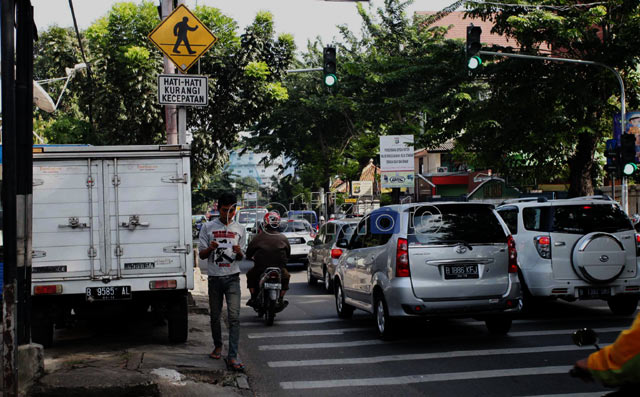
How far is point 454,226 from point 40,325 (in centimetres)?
559

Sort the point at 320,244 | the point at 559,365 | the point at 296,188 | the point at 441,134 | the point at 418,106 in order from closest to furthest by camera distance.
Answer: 1. the point at 559,365
2. the point at 320,244
3. the point at 441,134
4. the point at 418,106
5. the point at 296,188

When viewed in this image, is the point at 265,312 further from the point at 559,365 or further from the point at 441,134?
the point at 441,134

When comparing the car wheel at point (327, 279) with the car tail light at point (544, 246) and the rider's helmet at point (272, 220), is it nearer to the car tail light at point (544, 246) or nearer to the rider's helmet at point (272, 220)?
the rider's helmet at point (272, 220)

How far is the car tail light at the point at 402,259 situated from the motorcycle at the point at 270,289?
3.10 meters

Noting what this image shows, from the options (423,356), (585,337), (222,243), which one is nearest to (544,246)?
(423,356)

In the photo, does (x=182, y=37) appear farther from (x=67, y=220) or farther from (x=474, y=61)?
(x=474, y=61)

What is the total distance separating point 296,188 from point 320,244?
→ 35426 millimetres

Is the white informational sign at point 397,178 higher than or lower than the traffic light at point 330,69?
lower

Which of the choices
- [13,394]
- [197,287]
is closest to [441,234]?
[13,394]

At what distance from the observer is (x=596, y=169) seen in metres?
22.3

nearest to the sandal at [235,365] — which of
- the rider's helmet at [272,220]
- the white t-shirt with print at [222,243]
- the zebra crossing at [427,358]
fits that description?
the zebra crossing at [427,358]

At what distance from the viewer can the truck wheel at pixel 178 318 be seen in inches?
383

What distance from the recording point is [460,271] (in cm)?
925

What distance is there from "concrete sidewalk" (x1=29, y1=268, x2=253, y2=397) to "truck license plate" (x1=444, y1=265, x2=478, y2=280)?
2.99 metres
